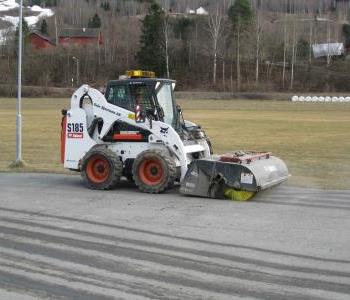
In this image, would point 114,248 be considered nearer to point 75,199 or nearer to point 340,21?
point 75,199

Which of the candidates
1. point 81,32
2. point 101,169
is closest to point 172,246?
point 101,169

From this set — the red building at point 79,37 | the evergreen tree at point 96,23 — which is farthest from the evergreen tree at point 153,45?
the evergreen tree at point 96,23

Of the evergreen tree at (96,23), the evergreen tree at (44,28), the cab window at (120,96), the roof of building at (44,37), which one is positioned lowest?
the cab window at (120,96)

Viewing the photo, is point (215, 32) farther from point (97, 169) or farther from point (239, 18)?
point (97, 169)

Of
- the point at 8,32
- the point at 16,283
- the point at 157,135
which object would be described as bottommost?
the point at 16,283

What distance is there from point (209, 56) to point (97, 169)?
4292 inches

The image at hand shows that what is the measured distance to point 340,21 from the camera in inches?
5871

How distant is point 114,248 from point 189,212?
2948mm

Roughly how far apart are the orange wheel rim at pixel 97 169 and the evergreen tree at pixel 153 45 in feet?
320

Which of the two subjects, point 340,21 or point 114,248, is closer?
point 114,248

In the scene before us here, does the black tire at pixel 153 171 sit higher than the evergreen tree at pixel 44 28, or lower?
lower

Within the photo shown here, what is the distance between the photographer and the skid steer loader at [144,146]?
518 inches

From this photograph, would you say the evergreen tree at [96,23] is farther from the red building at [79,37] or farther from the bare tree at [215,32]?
the bare tree at [215,32]

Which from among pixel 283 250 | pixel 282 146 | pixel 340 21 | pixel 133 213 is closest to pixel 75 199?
pixel 133 213
